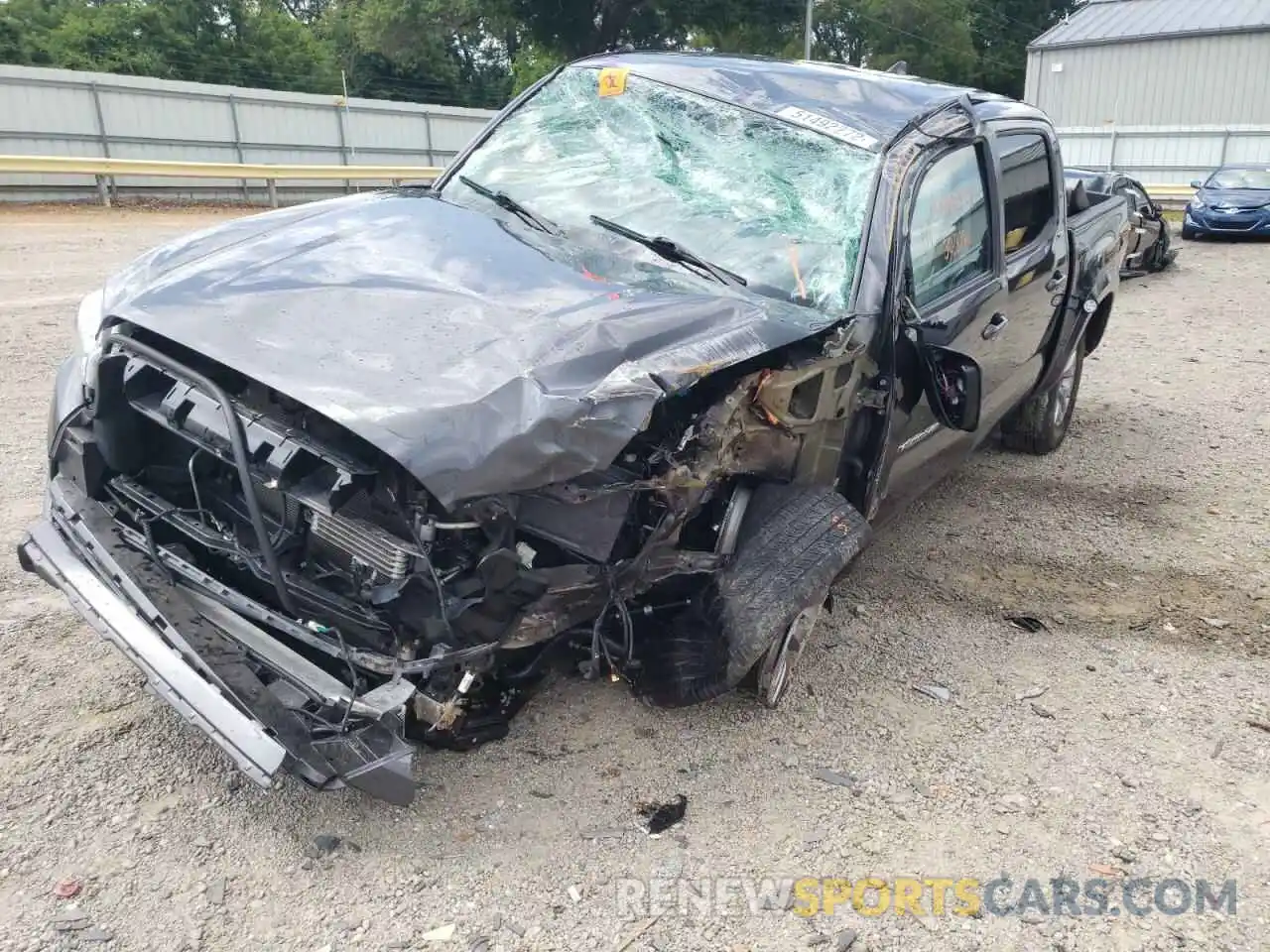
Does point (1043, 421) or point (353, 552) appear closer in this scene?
point (353, 552)

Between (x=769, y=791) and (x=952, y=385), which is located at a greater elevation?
(x=952, y=385)

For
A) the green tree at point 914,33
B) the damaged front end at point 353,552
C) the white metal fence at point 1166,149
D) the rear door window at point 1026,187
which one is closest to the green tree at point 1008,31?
the green tree at point 914,33

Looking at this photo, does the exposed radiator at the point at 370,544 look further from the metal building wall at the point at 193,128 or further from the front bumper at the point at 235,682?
the metal building wall at the point at 193,128

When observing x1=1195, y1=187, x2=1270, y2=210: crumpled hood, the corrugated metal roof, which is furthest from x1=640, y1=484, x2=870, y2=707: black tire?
the corrugated metal roof

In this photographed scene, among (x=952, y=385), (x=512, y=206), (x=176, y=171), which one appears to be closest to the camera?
(x=952, y=385)

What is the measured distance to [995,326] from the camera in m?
4.14

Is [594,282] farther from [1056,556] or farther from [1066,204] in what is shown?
[1066,204]

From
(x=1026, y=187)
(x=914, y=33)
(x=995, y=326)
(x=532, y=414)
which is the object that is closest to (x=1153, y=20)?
(x=914, y=33)

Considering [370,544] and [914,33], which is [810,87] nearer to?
[370,544]

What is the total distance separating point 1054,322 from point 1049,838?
2.95 metres

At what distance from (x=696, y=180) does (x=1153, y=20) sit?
35.9 meters

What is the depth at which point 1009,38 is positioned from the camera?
55656 mm

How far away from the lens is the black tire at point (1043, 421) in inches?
231

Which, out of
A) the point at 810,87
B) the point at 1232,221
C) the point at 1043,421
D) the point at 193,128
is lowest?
the point at 1232,221
